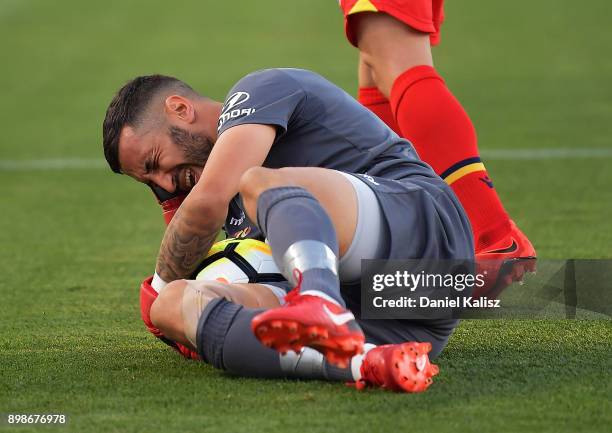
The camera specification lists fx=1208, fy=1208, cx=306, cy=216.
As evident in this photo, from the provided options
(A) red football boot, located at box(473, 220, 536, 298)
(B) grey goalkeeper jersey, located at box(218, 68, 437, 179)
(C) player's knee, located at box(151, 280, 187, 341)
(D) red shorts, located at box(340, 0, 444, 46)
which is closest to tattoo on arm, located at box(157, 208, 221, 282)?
(C) player's knee, located at box(151, 280, 187, 341)

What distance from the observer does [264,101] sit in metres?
3.10

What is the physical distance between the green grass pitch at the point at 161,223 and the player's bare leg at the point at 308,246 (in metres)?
0.19

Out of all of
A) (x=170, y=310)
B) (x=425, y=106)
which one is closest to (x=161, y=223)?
(x=425, y=106)

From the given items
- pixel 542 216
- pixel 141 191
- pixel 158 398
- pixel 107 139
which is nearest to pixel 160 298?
pixel 158 398

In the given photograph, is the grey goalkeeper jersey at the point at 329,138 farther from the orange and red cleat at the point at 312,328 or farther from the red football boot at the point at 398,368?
the orange and red cleat at the point at 312,328

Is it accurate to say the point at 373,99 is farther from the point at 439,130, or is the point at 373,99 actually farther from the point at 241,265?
the point at 241,265

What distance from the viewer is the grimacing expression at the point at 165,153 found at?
10.7 ft

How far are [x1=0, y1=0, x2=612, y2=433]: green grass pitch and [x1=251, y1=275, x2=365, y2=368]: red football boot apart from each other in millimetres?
163

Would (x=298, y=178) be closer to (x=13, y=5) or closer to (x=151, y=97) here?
(x=151, y=97)

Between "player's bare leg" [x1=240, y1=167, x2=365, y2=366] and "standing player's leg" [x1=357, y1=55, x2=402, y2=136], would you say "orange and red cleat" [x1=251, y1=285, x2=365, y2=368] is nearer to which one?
"player's bare leg" [x1=240, y1=167, x2=365, y2=366]

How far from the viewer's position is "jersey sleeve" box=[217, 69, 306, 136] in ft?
10.0

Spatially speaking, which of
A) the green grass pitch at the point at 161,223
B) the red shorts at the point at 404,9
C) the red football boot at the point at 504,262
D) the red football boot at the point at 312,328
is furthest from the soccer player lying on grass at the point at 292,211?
the red shorts at the point at 404,9

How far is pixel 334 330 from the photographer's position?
2436 millimetres

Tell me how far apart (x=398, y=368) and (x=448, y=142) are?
128 centimetres
